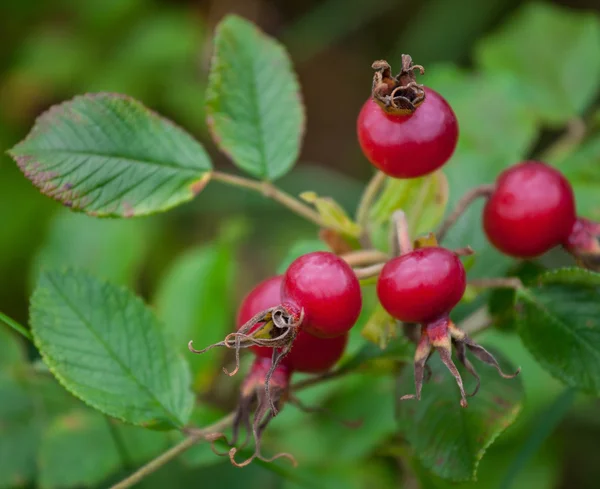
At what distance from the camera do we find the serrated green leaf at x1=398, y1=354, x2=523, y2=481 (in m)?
1.32

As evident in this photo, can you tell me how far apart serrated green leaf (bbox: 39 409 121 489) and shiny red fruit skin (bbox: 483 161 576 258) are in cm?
114

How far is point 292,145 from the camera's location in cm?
161

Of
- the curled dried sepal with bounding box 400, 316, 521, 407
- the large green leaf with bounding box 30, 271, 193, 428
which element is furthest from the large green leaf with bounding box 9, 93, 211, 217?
the curled dried sepal with bounding box 400, 316, 521, 407

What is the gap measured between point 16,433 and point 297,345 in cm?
104

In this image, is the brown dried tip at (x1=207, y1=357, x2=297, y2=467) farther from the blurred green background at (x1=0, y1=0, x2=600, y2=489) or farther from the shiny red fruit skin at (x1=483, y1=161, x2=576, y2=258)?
the shiny red fruit skin at (x1=483, y1=161, x2=576, y2=258)

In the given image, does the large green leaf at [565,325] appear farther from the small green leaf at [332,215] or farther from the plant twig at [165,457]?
the plant twig at [165,457]

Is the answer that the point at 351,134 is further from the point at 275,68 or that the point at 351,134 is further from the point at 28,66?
the point at 275,68

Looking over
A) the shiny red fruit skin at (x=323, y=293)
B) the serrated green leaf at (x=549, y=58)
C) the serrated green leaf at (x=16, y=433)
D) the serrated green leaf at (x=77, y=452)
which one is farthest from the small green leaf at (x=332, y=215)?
the serrated green leaf at (x=549, y=58)

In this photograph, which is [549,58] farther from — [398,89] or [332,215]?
[398,89]

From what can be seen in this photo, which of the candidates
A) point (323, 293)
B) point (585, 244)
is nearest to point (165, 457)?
point (323, 293)

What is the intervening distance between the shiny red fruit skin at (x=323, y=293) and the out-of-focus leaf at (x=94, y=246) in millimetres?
1291

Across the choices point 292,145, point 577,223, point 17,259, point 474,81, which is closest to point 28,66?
point 17,259

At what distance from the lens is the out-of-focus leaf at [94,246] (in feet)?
7.70

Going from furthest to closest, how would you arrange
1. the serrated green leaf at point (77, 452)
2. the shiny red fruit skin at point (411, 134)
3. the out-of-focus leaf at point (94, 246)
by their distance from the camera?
the out-of-focus leaf at point (94, 246) → the serrated green leaf at point (77, 452) → the shiny red fruit skin at point (411, 134)
